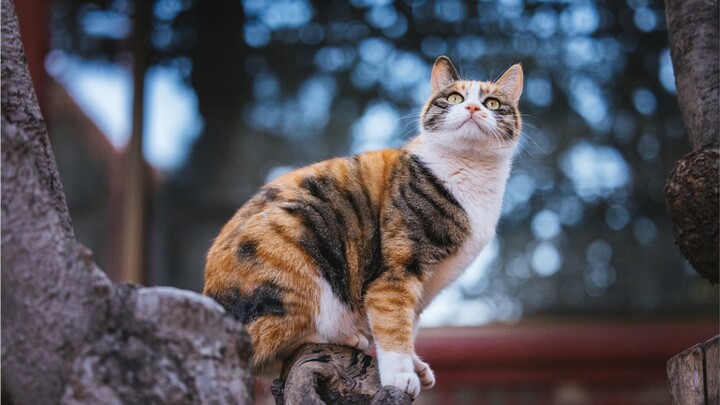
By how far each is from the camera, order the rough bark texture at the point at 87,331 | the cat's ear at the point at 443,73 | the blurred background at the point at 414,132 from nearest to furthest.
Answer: the rough bark texture at the point at 87,331 < the cat's ear at the point at 443,73 < the blurred background at the point at 414,132

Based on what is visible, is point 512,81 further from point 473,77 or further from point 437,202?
point 473,77

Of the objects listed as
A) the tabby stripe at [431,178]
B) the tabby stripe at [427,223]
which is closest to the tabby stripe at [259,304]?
the tabby stripe at [427,223]

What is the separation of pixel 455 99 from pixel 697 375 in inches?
44.9

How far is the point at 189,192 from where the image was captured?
4.80 m

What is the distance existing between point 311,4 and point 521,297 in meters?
2.01

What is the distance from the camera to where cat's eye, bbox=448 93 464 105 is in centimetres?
275

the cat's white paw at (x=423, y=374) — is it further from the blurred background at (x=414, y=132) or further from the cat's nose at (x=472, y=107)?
the blurred background at (x=414, y=132)

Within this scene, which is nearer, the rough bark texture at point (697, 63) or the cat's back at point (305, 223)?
the cat's back at point (305, 223)

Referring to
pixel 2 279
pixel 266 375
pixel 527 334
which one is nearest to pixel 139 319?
pixel 2 279

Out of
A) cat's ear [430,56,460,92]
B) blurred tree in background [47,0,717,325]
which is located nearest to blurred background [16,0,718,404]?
blurred tree in background [47,0,717,325]

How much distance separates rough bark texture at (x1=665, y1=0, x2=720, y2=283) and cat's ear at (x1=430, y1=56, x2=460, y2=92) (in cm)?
73

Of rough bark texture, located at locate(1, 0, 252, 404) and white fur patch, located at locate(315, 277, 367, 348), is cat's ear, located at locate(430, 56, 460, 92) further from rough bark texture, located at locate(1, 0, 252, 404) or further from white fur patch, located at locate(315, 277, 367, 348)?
rough bark texture, located at locate(1, 0, 252, 404)

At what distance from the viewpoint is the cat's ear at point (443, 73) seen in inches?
112

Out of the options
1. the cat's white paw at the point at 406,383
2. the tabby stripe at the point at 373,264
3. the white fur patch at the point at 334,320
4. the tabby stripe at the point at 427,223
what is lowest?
the cat's white paw at the point at 406,383
